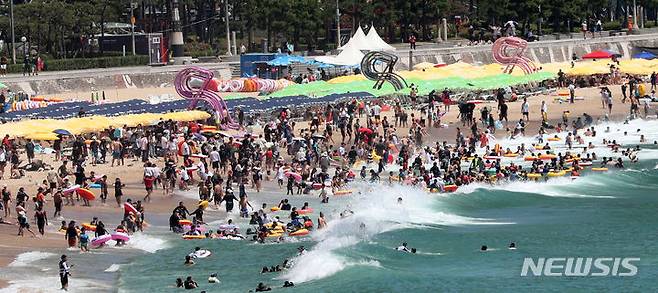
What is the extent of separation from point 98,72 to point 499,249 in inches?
1951

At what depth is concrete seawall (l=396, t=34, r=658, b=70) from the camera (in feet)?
319

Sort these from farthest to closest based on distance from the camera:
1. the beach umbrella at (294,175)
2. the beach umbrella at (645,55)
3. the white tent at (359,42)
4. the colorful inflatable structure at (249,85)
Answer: the beach umbrella at (645,55) → the white tent at (359,42) → the colorful inflatable structure at (249,85) → the beach umbrella at (294,175)

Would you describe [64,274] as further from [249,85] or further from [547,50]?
[547,50]

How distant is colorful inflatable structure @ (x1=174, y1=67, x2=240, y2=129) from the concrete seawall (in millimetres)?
32840

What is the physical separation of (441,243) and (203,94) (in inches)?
942

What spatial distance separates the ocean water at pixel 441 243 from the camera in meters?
33.9

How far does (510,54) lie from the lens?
8231 centimetres

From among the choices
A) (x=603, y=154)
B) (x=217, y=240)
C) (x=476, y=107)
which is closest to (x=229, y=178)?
(x=217, y=240)

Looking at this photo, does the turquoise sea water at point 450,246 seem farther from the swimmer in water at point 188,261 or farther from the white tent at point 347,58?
the white tent at point 347,58

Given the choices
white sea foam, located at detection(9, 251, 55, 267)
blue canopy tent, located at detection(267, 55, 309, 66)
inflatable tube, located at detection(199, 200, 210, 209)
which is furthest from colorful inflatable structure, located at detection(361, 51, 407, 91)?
white sea foam, located at detection(9, 251, 55, 267)

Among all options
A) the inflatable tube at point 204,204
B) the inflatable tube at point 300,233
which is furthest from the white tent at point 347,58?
the inflatable tube at point 300,233

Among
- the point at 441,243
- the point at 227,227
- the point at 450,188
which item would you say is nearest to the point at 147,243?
the point at 227,227

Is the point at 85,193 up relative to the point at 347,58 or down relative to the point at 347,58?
down

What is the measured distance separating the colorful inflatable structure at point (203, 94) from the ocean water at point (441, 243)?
13.5 m
